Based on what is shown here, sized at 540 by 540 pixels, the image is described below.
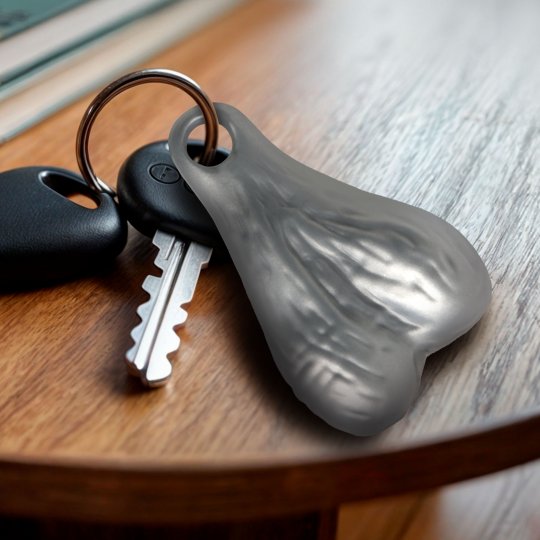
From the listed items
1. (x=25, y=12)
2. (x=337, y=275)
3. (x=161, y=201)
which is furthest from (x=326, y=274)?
(x=25, y=12)

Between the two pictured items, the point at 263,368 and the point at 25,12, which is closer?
the point at 263,368

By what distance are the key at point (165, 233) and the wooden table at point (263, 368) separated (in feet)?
0.04

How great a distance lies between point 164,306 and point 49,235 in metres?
0.08

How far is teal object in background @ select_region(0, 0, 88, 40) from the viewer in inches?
29.7

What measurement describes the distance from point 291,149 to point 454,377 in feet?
0.92

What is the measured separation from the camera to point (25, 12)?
0.79m

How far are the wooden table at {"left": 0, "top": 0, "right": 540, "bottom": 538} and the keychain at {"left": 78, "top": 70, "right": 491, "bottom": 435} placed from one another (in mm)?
13

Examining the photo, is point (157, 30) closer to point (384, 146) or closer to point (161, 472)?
point (384, 146)

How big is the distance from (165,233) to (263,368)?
0.11 metres

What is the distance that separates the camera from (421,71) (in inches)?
31.8

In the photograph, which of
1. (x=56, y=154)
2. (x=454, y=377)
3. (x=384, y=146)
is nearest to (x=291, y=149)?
(x=384, y=146)

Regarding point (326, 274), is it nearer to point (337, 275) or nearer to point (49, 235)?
point (337, 275)

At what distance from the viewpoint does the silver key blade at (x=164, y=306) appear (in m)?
0.43

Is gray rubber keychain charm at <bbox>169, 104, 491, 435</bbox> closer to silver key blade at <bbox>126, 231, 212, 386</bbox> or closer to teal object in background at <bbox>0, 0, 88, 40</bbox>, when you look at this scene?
silver key blade at <bbox>126, 231, 212, 386</bbox>
